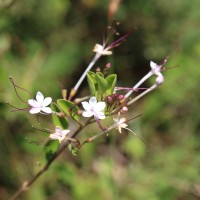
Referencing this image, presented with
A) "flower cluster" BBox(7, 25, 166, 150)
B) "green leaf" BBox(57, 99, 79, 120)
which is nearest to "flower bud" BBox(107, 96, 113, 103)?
"flower cluster" BBox(7, 25, 166, 150)

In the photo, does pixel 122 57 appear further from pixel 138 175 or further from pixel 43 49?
pixel 138 175

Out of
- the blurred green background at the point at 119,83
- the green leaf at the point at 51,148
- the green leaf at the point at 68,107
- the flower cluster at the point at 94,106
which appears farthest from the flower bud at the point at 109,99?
the blurred green background at the point at 119,83

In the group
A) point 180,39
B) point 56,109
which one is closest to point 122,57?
point 180,39

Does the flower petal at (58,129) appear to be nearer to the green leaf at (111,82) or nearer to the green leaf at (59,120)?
the green leaf at (59,120)

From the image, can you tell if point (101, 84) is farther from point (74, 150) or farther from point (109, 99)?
point (74, 150)

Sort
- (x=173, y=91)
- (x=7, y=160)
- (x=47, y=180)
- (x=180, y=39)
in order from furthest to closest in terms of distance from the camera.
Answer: (x=180, y=39)
(x=173, y=91)
(x=7, y=160)
(x=47, y=180)
